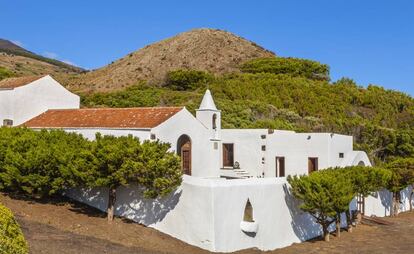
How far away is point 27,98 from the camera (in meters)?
25.7

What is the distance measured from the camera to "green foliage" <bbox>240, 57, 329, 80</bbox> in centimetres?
6845

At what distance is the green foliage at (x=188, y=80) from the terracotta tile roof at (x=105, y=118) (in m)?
34.2

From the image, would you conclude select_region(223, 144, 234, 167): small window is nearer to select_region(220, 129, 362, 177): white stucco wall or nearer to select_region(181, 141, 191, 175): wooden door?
select_region(220, 129, 362, 177): white stucco wall

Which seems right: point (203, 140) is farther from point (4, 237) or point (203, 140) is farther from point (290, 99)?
point (290, 99)

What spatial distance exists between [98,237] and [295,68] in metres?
56.8

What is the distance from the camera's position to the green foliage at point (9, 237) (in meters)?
7.53

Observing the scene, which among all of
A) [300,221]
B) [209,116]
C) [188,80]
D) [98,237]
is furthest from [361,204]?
[188,80]

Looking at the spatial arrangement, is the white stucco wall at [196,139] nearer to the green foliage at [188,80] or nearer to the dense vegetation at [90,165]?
the dense vegetation at [90,165]

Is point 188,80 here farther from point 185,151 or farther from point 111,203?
point 111,203

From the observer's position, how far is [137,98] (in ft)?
161

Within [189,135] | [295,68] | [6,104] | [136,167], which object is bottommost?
[136,167]

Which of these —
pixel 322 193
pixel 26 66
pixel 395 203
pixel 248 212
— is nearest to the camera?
pixel 248 212

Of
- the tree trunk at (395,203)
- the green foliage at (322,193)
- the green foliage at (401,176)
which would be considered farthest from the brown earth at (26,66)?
the green foliage at (322,193)

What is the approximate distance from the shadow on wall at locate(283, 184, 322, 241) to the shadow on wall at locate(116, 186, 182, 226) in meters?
5.27
